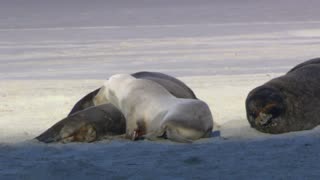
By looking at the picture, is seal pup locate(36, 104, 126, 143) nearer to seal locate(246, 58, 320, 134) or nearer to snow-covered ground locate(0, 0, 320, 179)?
snow-covered ground locate(0, 0, 320, 179)

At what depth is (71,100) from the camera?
1257cm

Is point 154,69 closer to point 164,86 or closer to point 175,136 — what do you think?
point 164,86

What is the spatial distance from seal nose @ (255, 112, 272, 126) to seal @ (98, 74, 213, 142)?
1.68 feet

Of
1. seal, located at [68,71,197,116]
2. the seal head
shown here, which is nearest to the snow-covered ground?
the seal head

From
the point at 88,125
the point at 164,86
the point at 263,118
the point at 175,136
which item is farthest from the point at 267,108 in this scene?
the point at 88,125

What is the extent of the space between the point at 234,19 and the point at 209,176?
78.9ft

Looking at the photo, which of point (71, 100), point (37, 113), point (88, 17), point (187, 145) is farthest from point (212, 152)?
point (88, 17)

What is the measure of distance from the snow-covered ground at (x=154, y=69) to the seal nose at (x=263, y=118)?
0.43 feet

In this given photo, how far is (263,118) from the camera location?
9.52 m

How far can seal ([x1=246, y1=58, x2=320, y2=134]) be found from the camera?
9.43 m

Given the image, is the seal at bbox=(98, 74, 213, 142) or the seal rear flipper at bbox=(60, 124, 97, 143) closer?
the seal at bbox=(98, 74, 213, 142)

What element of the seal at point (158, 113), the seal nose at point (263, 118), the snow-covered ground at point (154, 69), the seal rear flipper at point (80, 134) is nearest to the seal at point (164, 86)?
the seal at point (158, 113)

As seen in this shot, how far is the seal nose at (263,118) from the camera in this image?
31.1ft

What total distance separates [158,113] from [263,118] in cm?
106
